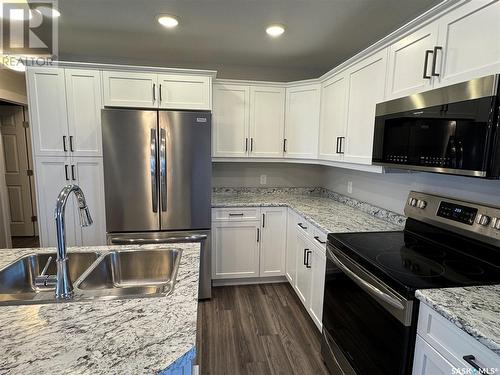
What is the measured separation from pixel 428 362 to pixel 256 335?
144 cm

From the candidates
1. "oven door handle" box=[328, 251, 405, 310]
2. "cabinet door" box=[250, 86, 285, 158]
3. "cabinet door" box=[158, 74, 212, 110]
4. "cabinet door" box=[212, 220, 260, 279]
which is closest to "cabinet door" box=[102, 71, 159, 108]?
"cabinet door" box=[158, 74, 212, 110]

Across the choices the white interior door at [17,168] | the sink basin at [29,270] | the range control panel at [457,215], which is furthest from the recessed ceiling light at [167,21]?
the white interior door at [17,168]

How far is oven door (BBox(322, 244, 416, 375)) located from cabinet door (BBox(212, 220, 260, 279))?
1.20 m

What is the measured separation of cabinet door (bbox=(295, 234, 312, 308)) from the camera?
232cm

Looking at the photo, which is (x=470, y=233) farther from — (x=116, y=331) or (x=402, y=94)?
(x=116, y=331)

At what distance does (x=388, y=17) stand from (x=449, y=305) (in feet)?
6.87

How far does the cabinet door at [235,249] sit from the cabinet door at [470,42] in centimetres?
207

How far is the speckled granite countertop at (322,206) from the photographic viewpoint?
2.10 metres

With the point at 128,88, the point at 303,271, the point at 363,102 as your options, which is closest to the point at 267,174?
the point at 303,271

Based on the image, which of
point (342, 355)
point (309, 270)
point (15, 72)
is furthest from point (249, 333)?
point (15, 72)

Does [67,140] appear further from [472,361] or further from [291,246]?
[472,361]

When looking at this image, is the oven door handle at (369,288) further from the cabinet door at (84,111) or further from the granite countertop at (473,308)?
the cabinet door at (84,111)

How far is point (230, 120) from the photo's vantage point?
10.1 ft

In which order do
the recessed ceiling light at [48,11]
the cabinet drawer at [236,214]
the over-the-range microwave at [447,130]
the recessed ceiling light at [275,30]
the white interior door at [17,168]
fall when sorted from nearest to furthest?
the over-the-range microwave at [447,130], the recessed ceiling light at [48,11], the recessed ceiling light at [275,30], the cabinet drawer at [236,214], the white interior door at [17,168]
